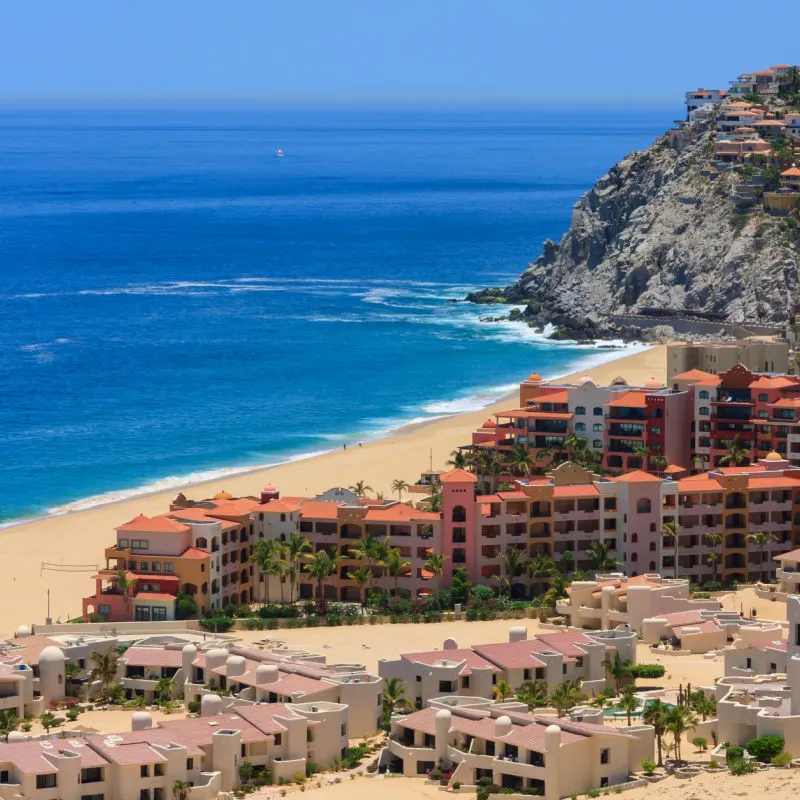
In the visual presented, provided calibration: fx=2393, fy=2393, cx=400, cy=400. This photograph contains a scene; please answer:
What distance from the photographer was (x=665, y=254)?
15500 cm

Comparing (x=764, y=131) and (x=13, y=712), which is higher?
(x=764, y=131)

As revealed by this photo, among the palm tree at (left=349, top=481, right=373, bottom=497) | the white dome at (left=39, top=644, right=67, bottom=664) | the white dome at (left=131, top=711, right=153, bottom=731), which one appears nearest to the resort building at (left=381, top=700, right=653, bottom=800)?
the white dome at (left=131, top=711, right=153, bottom=731)

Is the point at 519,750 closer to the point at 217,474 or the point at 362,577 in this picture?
the point at 362,577

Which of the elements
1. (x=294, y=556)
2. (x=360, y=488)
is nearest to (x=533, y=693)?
(x=294, y=556)

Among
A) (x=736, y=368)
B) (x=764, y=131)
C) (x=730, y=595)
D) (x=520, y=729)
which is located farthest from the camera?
(x=764, y=131)

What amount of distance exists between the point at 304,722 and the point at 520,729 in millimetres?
6275

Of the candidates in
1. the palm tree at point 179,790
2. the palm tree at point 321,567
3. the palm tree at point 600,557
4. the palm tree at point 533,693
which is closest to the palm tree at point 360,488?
the palm tree at point 321,567

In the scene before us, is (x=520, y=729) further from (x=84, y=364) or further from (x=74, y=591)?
(x=84, y=364)

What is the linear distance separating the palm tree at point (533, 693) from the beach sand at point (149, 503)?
802 inches

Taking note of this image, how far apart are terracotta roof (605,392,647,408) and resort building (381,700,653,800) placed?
113ft

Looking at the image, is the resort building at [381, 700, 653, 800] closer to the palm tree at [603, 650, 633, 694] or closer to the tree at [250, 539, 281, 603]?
the palm tree at [603, 650, 633, 694]

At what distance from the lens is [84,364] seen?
149m

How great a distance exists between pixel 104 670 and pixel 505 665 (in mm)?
12428

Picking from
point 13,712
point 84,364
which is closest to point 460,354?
point 84,364
